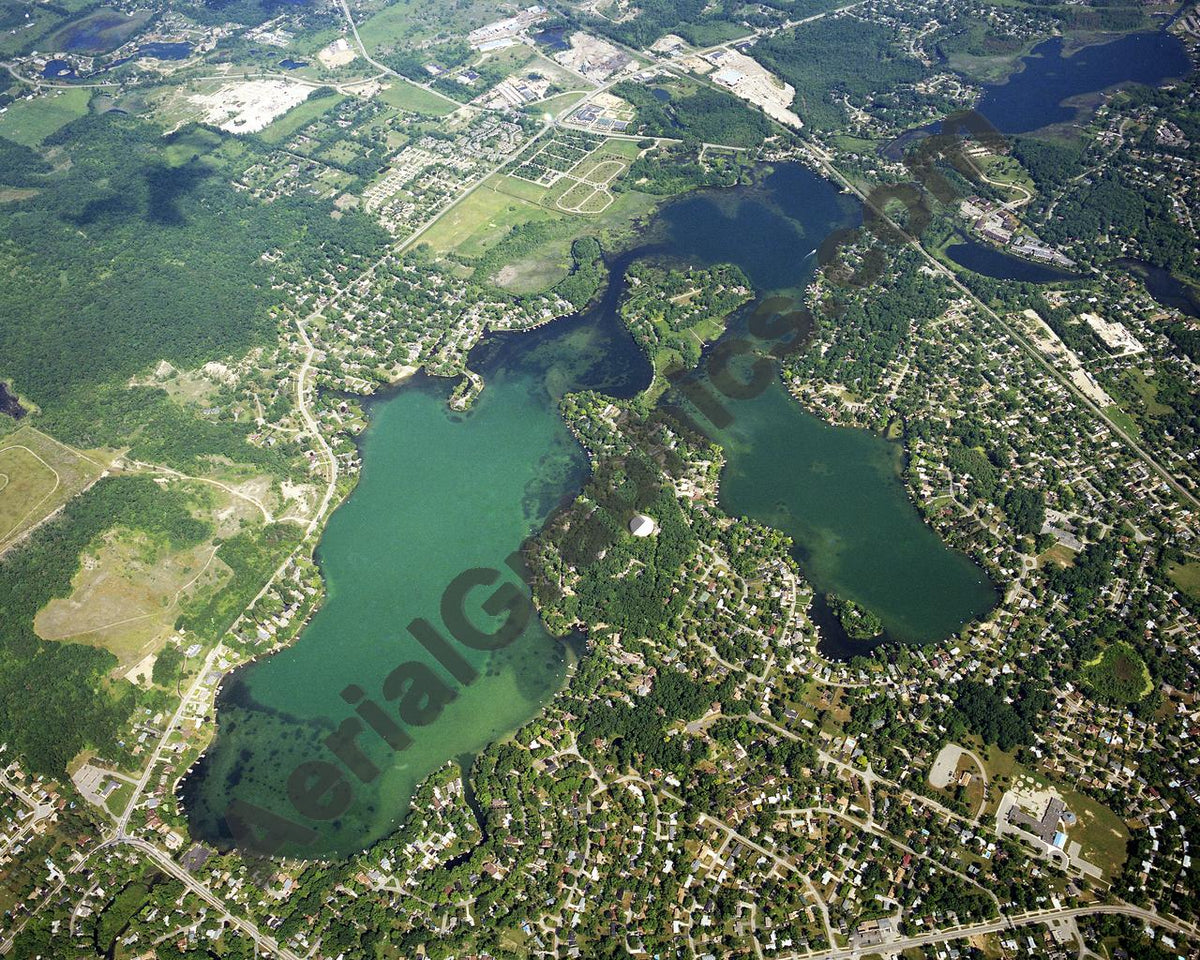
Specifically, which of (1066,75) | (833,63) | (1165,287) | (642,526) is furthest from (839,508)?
(1066,75)

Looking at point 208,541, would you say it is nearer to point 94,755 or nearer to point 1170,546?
point 94,755

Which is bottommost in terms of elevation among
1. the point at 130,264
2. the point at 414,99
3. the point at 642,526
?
the point at 642,526

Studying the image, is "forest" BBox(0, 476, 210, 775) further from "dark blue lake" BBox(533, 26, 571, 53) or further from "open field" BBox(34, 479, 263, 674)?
"dark blue lake" BBox(533, 26, 571, 53)

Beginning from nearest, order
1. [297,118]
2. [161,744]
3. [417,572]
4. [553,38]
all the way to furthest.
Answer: [161,744] < [417,572] < [297,118] < [553,38]

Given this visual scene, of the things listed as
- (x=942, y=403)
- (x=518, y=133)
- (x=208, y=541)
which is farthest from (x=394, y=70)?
(x=942, y=403)

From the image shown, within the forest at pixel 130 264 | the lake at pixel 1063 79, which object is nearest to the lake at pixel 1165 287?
the lake at pixel 1063 79

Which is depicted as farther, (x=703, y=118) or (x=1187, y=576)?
(x=703, y=118)

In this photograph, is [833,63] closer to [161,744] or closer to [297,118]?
[297,118]

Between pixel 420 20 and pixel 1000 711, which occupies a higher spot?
pixel 420 20

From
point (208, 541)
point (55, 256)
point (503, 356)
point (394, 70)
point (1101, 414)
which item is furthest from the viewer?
point (394, 70)
